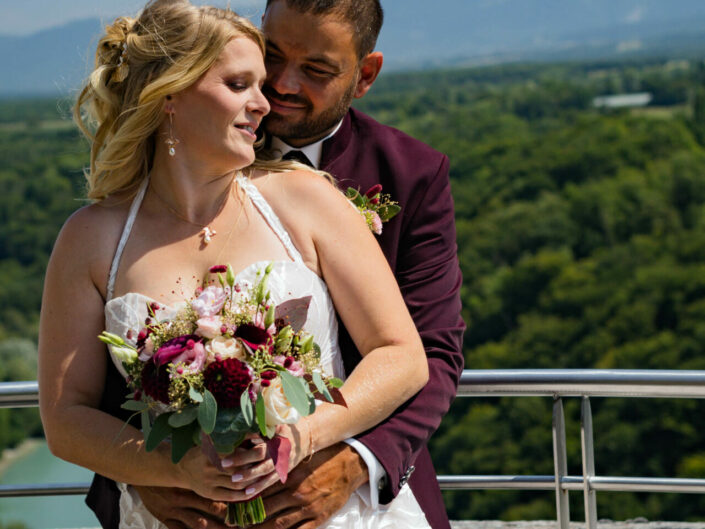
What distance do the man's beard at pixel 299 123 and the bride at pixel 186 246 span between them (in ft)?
0.82

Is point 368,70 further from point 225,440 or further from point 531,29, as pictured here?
point 531,29

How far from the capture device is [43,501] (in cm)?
5322

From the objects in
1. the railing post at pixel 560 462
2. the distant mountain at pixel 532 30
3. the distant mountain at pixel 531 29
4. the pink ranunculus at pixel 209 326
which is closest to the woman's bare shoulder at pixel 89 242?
the pink ranunculus at pixel 209 326

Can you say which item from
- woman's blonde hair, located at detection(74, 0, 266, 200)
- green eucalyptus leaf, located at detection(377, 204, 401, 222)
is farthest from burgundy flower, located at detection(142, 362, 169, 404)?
green eucalyptus leaf, located at detection(377, 204, 401, 222)

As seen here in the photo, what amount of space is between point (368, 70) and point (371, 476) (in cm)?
136

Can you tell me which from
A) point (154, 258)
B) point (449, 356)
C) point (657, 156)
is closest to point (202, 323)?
point (154, 258)

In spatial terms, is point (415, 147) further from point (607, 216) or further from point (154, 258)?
point (607, 216)

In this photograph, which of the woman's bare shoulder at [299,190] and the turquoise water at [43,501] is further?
the turquoise water at [43,501]

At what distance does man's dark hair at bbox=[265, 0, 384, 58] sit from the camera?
2.88 meters

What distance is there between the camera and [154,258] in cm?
252

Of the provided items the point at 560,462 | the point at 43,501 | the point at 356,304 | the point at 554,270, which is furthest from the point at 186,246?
the point at 43,501

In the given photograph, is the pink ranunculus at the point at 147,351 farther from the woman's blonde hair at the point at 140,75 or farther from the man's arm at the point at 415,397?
the woman's blonde hair at the point at 140,75

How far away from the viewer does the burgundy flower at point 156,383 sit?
2129 millimetres

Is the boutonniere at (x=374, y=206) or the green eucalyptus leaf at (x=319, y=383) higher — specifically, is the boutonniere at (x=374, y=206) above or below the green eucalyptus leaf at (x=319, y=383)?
above
